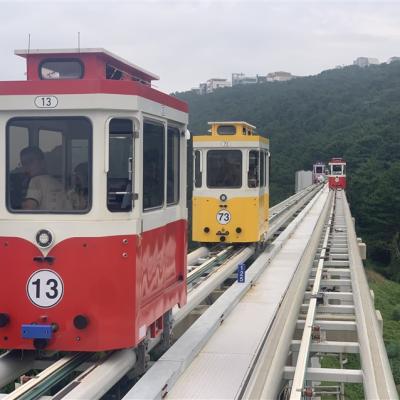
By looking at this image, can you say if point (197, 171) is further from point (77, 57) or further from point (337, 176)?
point (337, 176)

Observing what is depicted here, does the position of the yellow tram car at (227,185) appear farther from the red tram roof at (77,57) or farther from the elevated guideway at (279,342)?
the red tram roof at (77,57)

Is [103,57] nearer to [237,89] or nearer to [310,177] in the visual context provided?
[310,177]

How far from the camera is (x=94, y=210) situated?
521 centimetres

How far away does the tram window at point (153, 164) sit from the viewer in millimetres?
5629

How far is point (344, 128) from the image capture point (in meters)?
97.3

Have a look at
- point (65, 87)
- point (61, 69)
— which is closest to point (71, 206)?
point (65, 87)

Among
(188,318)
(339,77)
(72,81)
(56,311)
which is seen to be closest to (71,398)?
(56,311)

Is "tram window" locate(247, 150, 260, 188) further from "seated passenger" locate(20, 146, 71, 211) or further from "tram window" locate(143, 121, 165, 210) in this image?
"seated passenger" locate(20, 146, 71, 211)

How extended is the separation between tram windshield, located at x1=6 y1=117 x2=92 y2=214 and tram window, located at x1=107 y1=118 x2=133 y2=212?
0.53 ft

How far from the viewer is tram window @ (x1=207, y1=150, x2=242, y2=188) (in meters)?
13.7

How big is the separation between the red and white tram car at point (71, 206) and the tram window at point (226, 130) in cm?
835

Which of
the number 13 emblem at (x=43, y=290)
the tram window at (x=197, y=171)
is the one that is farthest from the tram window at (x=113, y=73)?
the tram window at (x=197, y=171)

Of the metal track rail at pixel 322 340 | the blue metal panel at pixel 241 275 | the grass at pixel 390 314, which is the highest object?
the blue metal panel at pixel 241 275

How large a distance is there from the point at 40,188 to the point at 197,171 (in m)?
8.55
